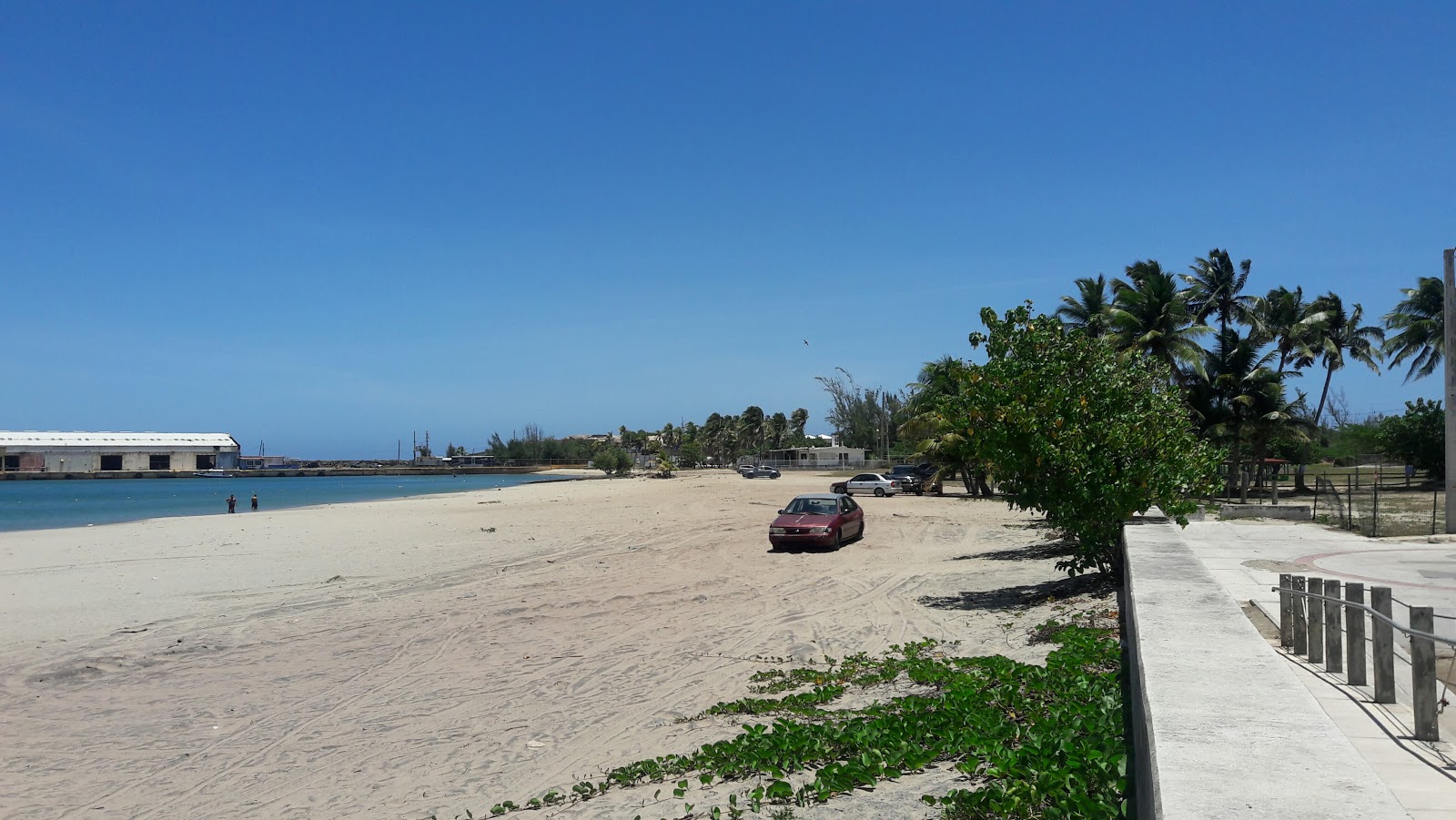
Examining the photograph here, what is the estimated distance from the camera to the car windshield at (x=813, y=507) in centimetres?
2336

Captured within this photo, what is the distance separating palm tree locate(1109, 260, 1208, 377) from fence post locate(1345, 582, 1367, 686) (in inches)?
1332

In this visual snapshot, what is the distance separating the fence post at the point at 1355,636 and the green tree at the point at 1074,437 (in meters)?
6.33

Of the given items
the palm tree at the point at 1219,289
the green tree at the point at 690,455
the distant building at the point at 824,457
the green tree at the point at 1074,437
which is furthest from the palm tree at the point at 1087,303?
the green tree at the point at 690,455

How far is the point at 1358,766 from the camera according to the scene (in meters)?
3.36

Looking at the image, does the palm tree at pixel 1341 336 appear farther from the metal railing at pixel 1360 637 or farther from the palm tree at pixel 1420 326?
the metal railing at pixel 1360 637

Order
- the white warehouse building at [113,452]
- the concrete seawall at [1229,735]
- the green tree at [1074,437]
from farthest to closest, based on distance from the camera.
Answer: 1. the white warehouse building at [113,452]
2. the green tree at [1074,437]
3. the concrete seawall at [1229,735]

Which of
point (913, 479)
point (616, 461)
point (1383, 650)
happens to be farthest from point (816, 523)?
point (616, 461)

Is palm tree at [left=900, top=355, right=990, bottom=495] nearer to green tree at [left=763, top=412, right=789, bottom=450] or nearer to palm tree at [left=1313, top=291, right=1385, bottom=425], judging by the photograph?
palm tree at [left=1313, top=291, right=1385, bottom=425]

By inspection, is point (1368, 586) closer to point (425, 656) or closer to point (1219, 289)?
point (425, 656)

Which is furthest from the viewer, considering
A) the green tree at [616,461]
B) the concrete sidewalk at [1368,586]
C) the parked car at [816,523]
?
the green tree at [616,461]

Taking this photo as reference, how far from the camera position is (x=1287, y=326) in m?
43.6

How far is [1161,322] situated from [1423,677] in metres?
36.7

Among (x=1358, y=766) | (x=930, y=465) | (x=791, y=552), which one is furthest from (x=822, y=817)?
(x=930, y=465)

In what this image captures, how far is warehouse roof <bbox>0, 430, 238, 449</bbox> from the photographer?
14375cm
